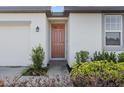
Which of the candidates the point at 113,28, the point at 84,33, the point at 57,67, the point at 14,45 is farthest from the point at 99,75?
the point at 14,45

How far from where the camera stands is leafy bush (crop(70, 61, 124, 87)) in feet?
27.8

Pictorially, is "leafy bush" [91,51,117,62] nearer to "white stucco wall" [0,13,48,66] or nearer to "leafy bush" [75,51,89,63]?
"leafy bush" [75,51,89,63]

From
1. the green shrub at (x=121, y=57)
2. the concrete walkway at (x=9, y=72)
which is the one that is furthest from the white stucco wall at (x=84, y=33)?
the concrete walkway at (x=9, y=72)

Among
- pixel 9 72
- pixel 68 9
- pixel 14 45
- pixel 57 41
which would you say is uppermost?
pixel 68 9

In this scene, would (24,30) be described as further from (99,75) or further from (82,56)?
(99,75)

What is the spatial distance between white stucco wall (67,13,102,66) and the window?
19.6 inches

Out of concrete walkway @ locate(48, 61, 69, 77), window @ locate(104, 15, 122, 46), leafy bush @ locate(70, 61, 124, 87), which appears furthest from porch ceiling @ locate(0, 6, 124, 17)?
leafy bush @ locate(70, 61, 124, 87)

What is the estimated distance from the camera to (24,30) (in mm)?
17766

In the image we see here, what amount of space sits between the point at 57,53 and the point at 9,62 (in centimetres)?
366

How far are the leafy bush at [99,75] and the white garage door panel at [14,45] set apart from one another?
904 cm

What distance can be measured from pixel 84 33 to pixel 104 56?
1.90 m

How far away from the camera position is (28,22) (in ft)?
56.1

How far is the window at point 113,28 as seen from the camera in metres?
16.7

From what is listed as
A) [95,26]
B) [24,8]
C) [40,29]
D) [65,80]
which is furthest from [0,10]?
[65,80]
